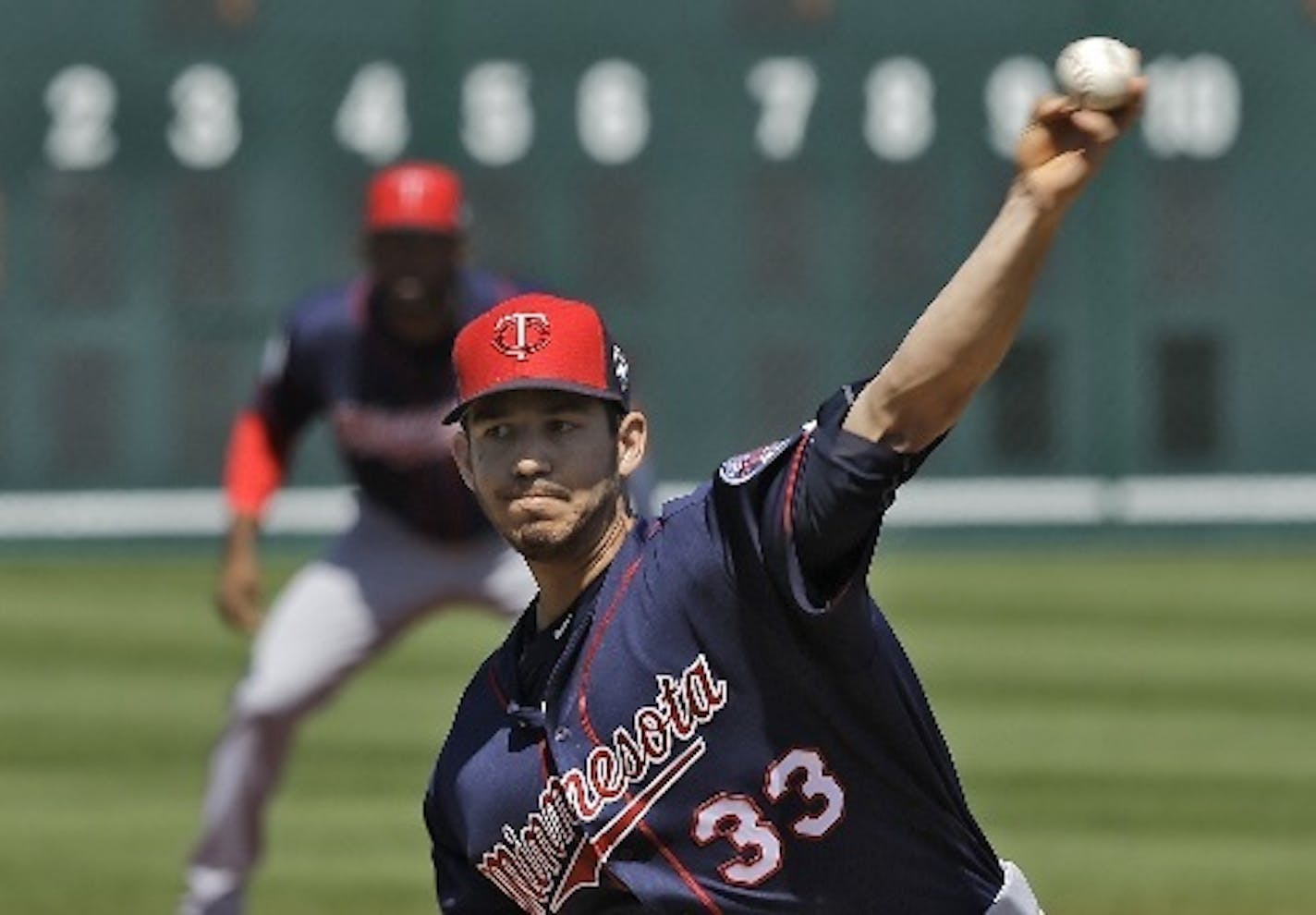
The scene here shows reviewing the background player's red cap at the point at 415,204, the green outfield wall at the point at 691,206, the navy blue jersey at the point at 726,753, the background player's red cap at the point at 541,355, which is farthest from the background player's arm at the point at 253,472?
the green outfield wall at the point at 691,206

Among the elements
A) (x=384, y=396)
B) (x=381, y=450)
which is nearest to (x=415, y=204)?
(x=384, y=396)

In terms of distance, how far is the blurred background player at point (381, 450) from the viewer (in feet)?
28.7

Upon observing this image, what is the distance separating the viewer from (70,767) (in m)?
11.2

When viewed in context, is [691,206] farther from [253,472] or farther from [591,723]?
[591,723]

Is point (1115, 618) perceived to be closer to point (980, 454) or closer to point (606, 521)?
point (980, 454)

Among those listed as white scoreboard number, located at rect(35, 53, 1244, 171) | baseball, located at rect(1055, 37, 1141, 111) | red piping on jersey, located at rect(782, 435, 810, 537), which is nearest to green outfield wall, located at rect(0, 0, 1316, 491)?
white scoreboard number, located at rect(35, 53, 1244, 171)

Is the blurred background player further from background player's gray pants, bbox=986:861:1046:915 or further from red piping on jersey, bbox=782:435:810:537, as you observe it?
red piping on jersey, bbox=782:435:810:537

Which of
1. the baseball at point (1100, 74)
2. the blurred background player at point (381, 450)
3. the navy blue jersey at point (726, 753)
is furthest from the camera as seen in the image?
the blurred background player at point (381, 450)

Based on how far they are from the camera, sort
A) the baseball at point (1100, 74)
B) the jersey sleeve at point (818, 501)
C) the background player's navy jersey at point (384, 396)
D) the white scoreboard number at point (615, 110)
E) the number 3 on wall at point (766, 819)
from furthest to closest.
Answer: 1. the white scoreboard number at point (615, 110)
2. the background player's navy jersey at point (384, 396)
3. the number 3 on wall at point (766, 819)
4. the jersey sleeve at point (818, 501)
5. the baseball at point (1100, 74)

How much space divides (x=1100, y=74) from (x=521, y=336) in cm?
101

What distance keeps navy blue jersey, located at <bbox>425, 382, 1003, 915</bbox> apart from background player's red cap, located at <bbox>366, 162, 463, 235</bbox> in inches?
162

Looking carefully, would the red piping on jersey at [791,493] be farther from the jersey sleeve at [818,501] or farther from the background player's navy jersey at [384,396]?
the background player's navy jersey at [384,396]

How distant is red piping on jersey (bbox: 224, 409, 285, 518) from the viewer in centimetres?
908

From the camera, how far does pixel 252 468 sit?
9102 mm
